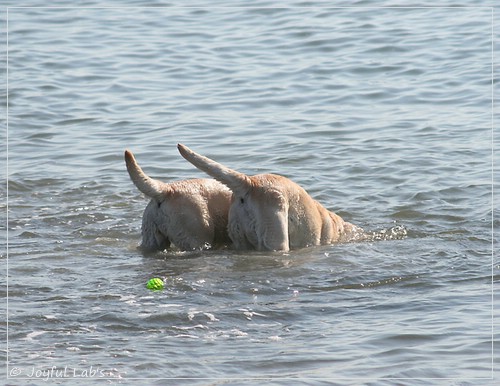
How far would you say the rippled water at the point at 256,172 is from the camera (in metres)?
6.60

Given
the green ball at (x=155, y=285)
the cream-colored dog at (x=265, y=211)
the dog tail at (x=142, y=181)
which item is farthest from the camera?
the cream-colored dog at (x=265, y=211)

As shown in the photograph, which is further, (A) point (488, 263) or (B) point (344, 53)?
(B) point (344, 53)

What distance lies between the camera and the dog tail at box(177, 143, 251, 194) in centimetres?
788

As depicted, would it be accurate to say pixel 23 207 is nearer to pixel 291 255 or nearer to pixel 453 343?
pixel 291 255

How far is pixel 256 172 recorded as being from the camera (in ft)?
38.8

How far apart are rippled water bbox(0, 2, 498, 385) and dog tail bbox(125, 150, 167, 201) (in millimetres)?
577

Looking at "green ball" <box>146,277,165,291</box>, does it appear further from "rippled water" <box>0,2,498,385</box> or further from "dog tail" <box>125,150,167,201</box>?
"dog tail" <box>125,150,167,201</box>

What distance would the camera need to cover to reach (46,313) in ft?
23.6

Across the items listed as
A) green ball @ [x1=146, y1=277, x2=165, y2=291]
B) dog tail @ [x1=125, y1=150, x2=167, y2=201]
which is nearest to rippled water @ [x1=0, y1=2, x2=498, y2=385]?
green ball @ [x1=146, y1=277, x2=165, y2=291]

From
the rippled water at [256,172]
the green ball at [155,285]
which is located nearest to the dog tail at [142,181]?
the rippled water at [256,172]

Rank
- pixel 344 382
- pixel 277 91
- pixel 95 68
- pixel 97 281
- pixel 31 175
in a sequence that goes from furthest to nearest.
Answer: pixel 95 68 < pixel 277 91 < pixel 31 175 < pixel 97 281 < pixel 344 382

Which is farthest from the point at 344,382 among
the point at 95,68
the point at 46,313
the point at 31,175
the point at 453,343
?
the point at 95,68

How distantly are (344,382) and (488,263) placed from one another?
9.28 feet

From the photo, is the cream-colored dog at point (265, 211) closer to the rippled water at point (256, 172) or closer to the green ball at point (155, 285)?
the rippled water at point (256, 172)
